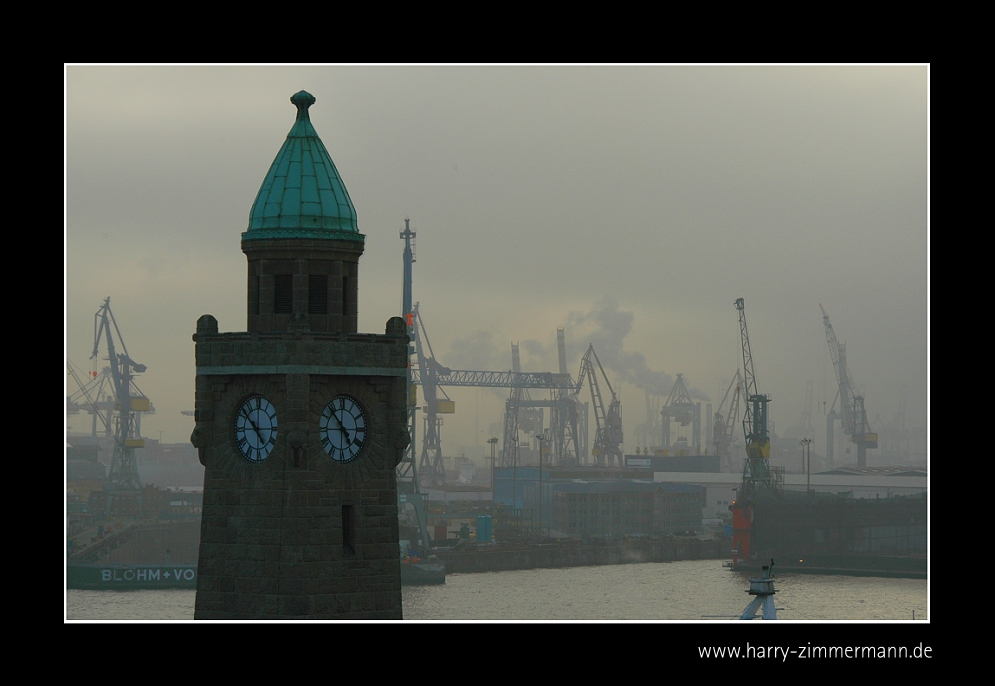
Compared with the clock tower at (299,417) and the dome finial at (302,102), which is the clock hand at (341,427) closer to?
the clock tower at (299,417)

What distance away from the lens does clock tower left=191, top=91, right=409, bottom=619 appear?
31.1m

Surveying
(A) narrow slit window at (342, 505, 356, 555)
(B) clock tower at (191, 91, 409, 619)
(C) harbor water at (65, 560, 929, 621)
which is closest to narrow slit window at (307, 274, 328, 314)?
(B) clock tower at (191, 91, 409, 619)

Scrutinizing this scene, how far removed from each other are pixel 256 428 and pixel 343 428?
155cm

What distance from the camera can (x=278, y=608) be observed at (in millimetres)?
31156

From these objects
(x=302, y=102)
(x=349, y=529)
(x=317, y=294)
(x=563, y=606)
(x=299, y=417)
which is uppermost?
(x=302, y=102)

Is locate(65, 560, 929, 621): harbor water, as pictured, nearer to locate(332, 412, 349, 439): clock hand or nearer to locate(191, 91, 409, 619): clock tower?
locate(191, 91, 409, 619): clock tower

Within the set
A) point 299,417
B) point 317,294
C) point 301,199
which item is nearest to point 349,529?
point 299,417

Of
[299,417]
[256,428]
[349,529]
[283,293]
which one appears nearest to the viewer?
[299,417]

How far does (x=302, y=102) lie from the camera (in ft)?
103

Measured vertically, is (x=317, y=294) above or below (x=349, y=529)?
above

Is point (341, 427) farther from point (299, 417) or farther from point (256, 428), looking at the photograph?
point (256, 428)

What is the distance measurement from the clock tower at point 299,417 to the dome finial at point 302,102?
0.04 metres
